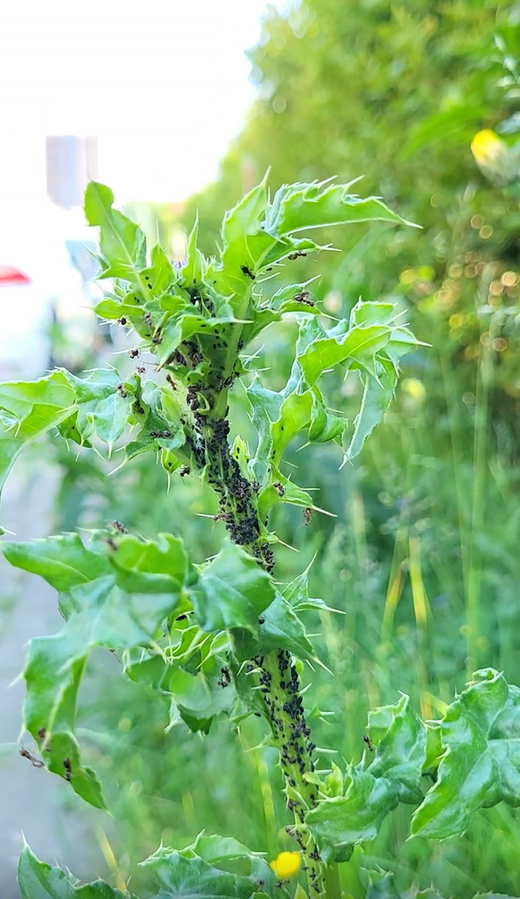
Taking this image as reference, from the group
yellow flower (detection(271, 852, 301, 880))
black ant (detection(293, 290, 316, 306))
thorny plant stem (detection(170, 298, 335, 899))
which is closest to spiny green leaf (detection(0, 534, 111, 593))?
thorny plant stem (detection(170, 298, 335, 899))

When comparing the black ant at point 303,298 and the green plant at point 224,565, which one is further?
the black ant at point 303,298

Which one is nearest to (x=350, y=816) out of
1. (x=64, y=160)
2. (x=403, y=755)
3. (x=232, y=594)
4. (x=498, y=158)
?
(x=403, y=755)

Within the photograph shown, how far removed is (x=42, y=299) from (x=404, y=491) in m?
1.75

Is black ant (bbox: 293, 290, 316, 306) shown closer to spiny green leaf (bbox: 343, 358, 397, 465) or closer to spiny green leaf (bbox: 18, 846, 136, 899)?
spiny green leaf (bbox: 343, 358, 397, 465)

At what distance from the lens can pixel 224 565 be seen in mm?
385

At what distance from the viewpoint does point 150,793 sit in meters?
1.41

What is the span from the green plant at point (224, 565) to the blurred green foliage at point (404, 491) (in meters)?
0.25

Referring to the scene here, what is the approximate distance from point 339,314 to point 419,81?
0.75 metres

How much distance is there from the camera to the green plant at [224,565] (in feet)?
1.20

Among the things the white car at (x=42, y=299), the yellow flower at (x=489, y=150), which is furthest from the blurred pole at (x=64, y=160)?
the yellow flower at (x=489, y=150)

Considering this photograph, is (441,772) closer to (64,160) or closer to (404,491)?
(404,491)

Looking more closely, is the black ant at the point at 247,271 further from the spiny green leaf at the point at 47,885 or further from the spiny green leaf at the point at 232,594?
the spiny green leaf at the point at 47,885

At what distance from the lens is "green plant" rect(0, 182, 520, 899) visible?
365 mm

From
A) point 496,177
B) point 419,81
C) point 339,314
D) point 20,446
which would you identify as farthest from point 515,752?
point 419,81
